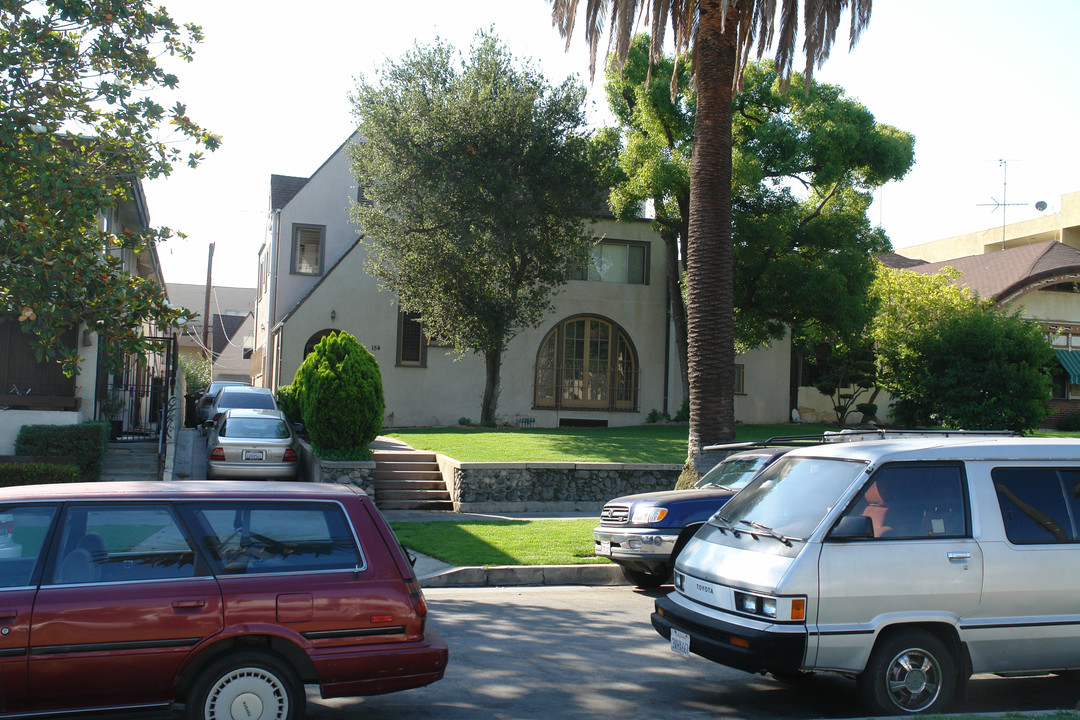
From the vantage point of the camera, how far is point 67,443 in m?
14.6

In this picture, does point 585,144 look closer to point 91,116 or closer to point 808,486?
point 91,116

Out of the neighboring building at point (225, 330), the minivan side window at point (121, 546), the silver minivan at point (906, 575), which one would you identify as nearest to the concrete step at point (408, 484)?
the silver minivan at point (906, 575)

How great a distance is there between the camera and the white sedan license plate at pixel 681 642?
5.98 m

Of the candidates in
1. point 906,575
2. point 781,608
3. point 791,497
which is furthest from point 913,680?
point 791,497

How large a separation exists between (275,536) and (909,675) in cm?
411

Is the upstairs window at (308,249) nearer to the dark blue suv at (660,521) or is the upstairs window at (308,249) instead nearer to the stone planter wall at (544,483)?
the stone planter wall at (544,483)

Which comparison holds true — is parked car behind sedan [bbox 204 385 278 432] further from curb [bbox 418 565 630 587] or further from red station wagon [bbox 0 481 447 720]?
red station wagon [bbox 0 481 447 720]

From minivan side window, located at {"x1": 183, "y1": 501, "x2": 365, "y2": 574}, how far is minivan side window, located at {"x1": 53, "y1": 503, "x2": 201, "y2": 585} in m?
0.14

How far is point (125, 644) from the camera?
15.3 ft

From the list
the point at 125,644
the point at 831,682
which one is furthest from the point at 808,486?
the point at 125,644

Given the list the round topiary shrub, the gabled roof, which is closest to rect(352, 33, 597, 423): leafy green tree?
the round topiary shrub

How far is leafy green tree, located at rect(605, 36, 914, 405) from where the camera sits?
24.3 meters

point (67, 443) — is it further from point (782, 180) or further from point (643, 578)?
point (782, 180)

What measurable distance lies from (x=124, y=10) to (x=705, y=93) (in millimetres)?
8351
